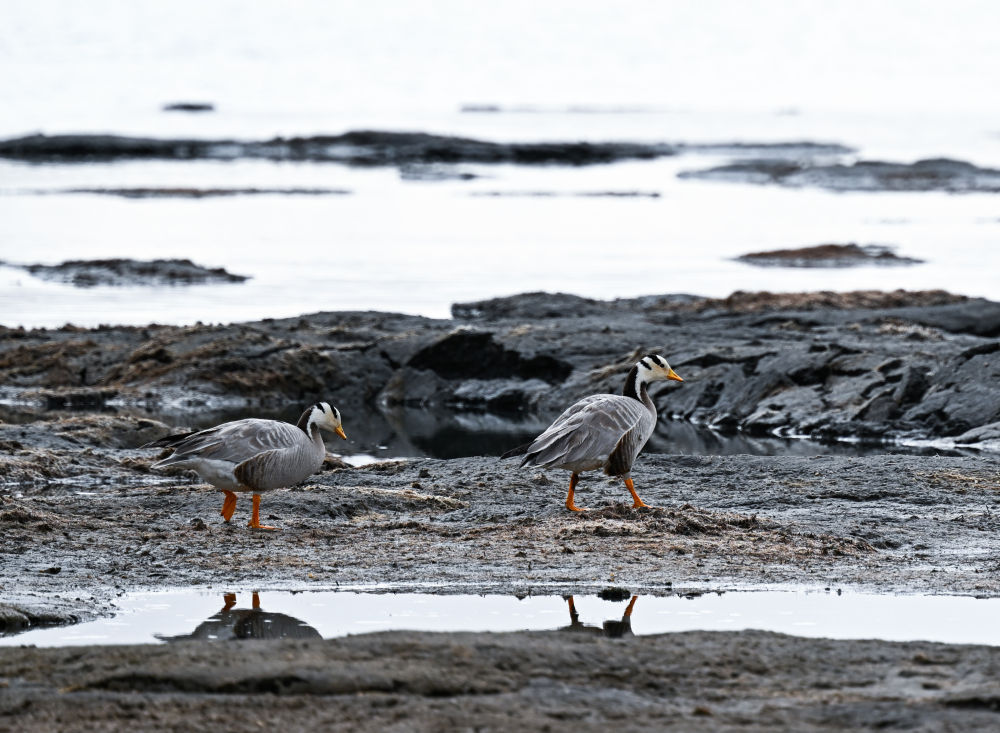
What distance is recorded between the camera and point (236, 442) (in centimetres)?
972

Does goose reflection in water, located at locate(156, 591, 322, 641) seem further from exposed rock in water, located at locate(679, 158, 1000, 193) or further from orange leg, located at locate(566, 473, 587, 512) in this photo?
exposed rock in water, located at locate(679, 158, 1000, 193)

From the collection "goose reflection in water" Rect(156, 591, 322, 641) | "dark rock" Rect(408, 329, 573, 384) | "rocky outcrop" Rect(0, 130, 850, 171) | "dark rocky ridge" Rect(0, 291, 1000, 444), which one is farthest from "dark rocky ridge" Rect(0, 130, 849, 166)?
"goose reflection in water" Rect(156, 591, 322, 641)

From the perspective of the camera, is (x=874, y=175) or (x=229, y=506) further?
(x=874, y=175)

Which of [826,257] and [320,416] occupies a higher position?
[320,416]

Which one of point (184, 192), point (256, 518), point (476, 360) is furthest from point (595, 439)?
point (184, 192)

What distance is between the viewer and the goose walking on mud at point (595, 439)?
1013 cm

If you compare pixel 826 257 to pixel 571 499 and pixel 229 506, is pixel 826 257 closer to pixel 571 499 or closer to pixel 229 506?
pixel 571 499

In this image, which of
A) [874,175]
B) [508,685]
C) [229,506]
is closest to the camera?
[508,685]

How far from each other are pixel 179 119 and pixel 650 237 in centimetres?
7002

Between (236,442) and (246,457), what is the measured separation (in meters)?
0.13

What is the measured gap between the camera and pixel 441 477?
12125mm

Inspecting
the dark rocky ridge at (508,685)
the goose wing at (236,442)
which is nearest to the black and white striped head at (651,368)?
the goose wing at (236,442)

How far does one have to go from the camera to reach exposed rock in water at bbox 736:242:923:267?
105ft

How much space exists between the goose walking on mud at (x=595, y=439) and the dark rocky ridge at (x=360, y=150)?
59195mm
